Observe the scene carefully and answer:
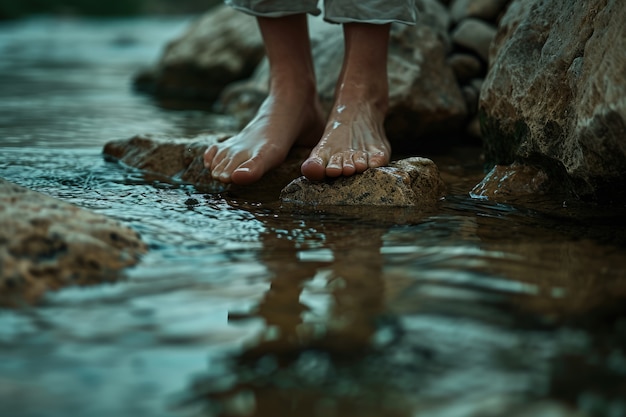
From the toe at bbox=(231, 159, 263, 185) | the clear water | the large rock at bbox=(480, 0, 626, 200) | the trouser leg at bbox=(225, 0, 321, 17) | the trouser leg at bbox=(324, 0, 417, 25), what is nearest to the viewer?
the clear water

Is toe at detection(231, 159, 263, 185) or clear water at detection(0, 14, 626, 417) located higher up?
toe at detection(231, 159, 263, 185)

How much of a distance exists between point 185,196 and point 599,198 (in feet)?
4.51

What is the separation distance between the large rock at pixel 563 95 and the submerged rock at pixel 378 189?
418 millimetres

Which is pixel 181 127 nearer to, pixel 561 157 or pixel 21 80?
pixel 561 157

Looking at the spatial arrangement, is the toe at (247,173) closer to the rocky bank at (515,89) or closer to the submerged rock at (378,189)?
the submerged rock at (378,189)

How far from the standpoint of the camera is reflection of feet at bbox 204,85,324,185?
2.53 m

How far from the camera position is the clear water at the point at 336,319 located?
1097 mm

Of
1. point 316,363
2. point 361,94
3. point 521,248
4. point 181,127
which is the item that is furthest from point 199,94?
point 316,363

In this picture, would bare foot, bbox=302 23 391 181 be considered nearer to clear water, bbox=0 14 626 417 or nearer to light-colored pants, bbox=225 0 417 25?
light-colored pants, bbox=225 0 417 25

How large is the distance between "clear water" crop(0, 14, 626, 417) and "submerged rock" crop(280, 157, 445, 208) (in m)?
0.11

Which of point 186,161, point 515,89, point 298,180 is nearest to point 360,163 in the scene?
point 298,180

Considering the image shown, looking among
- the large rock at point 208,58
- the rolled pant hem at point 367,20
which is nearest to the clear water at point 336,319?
the rolled pant hem at point 367,20

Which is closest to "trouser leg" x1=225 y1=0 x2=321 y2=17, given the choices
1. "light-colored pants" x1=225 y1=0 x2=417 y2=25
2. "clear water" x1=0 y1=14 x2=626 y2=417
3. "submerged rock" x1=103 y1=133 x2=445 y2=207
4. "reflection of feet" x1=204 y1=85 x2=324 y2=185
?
"light-colored pants" x1=225 y1=0 x2=417 y2=25

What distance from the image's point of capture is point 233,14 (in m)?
6.22
